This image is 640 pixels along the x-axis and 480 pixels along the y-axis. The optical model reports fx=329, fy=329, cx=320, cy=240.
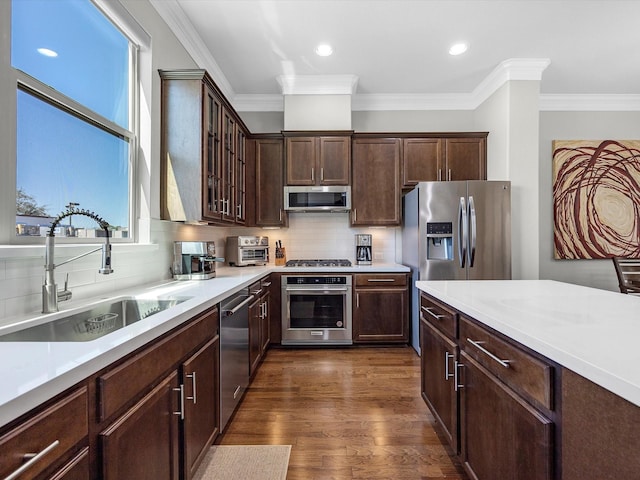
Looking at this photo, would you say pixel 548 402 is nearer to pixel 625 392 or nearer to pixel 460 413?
pixel 625 392

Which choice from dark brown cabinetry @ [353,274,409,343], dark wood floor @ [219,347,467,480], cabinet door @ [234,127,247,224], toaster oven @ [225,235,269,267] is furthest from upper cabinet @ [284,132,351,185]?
dark wood floor @ [219,347,467,480]

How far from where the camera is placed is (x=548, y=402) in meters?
0.95

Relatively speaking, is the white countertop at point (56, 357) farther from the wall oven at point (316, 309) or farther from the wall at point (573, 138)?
the wall at point (573, 138)

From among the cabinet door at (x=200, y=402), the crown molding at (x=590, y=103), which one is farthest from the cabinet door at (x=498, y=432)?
the crown molding at (x=590, y=103)

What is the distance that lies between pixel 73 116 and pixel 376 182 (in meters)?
2.81

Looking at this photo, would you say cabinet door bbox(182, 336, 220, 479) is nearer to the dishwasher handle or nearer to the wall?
the dishwasher handle

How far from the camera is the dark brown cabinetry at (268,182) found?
12.5ft

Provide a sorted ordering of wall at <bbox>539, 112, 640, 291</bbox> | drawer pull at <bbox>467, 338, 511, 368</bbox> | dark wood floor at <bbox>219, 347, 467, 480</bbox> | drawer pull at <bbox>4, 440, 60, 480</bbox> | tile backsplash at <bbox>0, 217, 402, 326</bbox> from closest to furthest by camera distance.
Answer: drawer pull at <bbox>4, 440, 60, 480</bbox>, drawer pull at <bbox>467, 338, 511, 368</bbox>, tile backsplash at <bbox>0, 217, 402, 326</bbox>, dark wood floor at <bbox>219, 347, 467, 480</bbox>, wall at <bbox>539, 112, 640, 291</bbox>

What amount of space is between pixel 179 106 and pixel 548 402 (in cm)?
266

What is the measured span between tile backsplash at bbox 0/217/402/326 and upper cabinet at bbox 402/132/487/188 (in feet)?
2.49

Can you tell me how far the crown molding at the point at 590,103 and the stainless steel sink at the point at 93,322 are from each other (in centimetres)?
472

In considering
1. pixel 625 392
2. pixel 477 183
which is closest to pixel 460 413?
pixel 625 392

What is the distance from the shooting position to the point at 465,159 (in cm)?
377

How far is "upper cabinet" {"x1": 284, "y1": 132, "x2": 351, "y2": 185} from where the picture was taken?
3715mm
